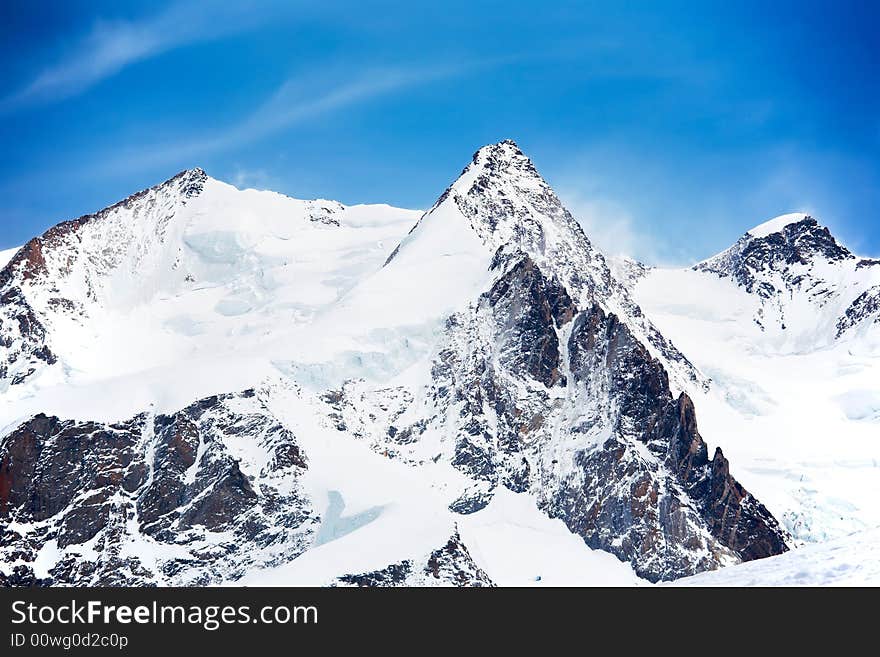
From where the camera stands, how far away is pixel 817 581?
5575 centimetres
